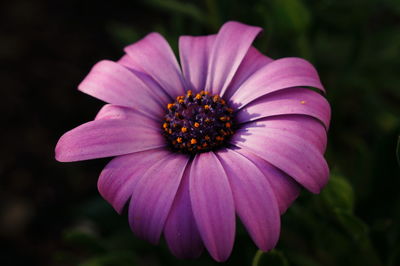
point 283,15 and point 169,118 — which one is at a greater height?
point 283,15

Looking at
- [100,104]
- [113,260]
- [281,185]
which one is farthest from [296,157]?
[100,104]

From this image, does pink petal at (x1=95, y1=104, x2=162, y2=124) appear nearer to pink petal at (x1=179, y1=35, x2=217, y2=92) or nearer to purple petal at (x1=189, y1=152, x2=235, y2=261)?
pink petal at (x1=179, y1=35, x2=217, y2=92)

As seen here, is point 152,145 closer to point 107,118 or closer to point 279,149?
point 107,118

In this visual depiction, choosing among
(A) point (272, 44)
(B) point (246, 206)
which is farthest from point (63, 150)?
(A) point (272, 44)

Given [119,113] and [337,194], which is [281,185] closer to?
[337,194]

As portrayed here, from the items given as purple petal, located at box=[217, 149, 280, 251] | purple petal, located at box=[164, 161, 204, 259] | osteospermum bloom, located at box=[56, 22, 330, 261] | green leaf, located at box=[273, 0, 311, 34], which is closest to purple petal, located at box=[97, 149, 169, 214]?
osteospermum bloom, located at box=[56, 22, 330, 261]

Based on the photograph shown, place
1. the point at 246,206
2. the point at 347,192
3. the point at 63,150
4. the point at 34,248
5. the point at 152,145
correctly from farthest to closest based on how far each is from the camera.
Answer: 1. the point at 34,248
2. the point at 347,192
3. the point at 152,145
4. the point at 63,150
5. the point at 246,206
